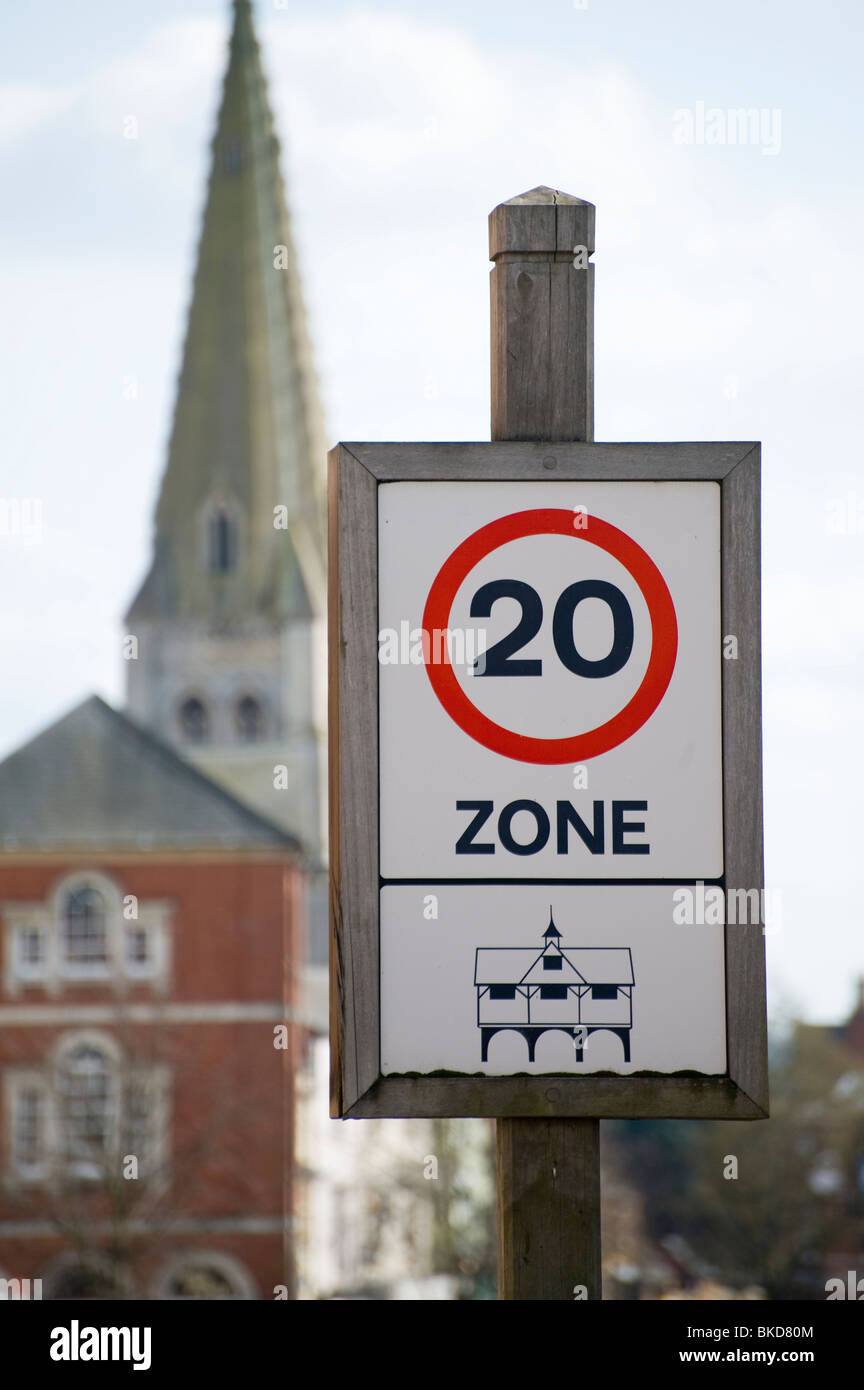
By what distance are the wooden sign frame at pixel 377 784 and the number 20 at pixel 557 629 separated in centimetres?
19

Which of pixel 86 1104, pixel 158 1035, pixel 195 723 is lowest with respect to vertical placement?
pixel 86 1104

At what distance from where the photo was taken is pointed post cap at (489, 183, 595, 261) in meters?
3.61

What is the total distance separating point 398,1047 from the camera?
11.4 ft

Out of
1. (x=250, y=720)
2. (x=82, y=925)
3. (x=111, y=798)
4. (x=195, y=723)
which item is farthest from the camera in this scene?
(x=195, y=723)

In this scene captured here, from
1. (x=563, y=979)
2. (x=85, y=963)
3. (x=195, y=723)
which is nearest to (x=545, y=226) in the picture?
(x=563, y=979)

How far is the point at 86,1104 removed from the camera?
4328 centimetres

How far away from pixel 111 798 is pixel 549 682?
43565mm

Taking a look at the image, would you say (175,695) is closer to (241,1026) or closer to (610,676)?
(241,1026)

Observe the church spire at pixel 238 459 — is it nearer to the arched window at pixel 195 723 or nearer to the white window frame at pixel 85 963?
the arched window at pixel 195 723

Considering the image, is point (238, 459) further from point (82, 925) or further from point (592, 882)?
point (592, 882)

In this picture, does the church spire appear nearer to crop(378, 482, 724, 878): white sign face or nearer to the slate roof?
the slate roof

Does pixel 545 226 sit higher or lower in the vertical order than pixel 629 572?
higher

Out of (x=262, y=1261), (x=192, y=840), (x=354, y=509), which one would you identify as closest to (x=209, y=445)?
(x=192, y=840)
